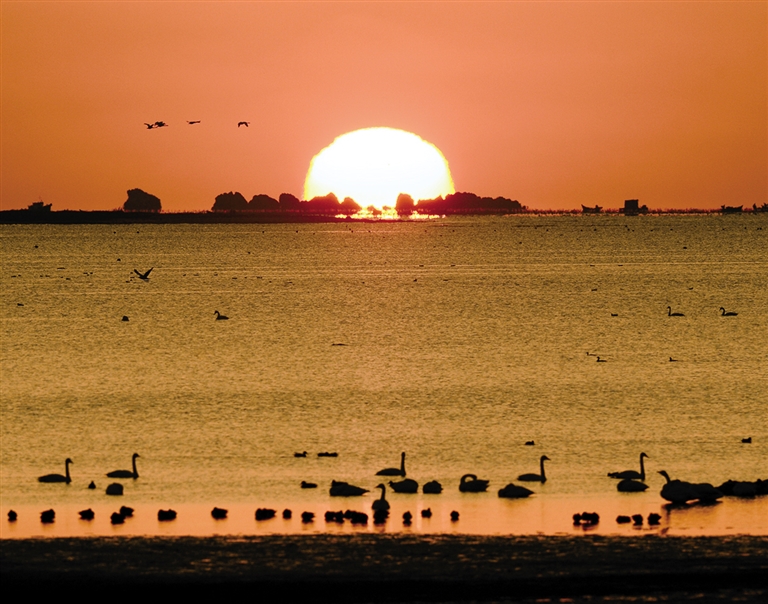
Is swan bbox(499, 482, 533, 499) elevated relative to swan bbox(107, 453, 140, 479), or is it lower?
lower

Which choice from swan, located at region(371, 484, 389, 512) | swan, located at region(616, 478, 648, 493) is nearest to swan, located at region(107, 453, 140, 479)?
swan, located at region(371, 484, 389, 512)

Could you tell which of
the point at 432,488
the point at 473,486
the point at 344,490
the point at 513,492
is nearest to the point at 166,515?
the point at 344,490

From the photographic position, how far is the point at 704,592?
1462 cm

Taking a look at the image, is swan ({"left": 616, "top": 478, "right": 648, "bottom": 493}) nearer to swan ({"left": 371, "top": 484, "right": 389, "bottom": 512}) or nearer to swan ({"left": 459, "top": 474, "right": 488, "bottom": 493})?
swan ({"left": 459, "top": 474, "right": 488, "bottom": 493})

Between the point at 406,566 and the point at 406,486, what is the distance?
7.92 meters

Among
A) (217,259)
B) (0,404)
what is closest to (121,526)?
(0,404)

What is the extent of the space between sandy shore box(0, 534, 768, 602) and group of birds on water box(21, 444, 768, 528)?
99.8 inches

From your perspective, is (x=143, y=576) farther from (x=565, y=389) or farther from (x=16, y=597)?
(x=565, y=389)

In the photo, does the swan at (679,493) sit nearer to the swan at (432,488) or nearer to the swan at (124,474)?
the swan at (432,488)

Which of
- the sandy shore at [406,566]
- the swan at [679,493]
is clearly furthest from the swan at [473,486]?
the sandy shore at [406,566]

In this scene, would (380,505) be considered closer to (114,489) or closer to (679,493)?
(679,493)

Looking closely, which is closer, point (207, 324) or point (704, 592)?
point (704, 592)

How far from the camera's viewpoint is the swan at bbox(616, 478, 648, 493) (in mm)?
23938

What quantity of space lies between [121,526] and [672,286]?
9795 cm
